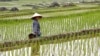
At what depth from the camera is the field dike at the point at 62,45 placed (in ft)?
11.6

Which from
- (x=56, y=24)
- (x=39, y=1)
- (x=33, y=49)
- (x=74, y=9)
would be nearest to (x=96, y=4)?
(x=74, y=9)

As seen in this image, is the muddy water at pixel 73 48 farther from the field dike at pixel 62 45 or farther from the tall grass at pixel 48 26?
the tall grass at pixel 48 26

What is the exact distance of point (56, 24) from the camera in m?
7.67

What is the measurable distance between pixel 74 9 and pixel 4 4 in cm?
280

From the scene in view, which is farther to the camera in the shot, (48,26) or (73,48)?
(48,26)

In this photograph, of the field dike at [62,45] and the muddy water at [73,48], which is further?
the muddy water at [73,48]

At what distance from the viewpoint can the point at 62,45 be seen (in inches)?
155

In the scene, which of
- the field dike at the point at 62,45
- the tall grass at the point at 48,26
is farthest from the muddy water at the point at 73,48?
the tall grass at the point at 48,26

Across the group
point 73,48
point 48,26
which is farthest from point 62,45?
point 48,26

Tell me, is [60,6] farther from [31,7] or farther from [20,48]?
[20,48]

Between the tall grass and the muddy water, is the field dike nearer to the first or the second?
the muddy water

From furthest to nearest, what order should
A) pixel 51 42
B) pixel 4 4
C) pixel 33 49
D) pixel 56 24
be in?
pixel 4 4 < pixel 56 24 < pixel 51 42 < pixel 33 49

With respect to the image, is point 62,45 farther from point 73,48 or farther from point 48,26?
point 48,26

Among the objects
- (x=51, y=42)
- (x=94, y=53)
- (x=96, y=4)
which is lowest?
(x=96, y=4)
